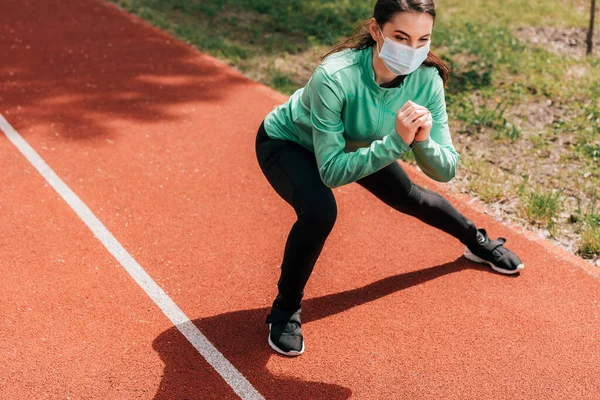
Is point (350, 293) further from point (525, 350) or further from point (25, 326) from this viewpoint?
point (25, 326)

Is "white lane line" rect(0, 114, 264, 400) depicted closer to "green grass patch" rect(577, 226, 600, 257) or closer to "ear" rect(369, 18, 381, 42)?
"ear" rect(369, 18, 381, 42)

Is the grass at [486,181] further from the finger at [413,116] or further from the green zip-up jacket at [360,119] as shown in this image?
the finger at [413,116]

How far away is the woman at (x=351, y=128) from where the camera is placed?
3.54m

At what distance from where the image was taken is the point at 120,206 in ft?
18.8

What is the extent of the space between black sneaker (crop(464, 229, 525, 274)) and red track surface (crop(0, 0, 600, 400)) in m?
0.09

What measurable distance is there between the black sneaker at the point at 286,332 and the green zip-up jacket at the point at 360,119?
35.2 inches

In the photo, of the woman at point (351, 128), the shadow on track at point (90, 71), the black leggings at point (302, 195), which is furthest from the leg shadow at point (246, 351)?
the shadow on track at point (90, 71)

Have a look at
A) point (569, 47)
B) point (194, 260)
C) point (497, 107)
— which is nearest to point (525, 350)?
point (194, 260)

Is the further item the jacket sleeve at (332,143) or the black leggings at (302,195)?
the black leggings at (302,195)

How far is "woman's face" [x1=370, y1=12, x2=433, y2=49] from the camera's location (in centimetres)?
353

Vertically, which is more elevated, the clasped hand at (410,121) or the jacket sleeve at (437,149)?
the clasped hand at (410,121)

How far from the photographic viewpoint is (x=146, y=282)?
4.80m

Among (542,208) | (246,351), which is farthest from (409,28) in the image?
(542,208)

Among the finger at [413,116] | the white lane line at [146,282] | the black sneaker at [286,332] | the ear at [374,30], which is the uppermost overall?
the ear at [374,30]
